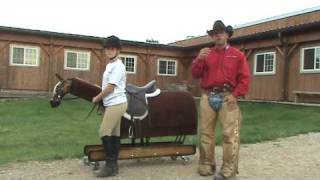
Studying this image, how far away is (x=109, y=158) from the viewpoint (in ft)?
22.3

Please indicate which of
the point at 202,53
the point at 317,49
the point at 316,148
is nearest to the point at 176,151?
the point at 202,53

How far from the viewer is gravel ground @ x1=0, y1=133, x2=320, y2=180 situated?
6.84 m

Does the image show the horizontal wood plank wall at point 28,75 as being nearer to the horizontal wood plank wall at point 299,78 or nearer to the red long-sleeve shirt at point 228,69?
the horizontal wood plank wall at point 299,78

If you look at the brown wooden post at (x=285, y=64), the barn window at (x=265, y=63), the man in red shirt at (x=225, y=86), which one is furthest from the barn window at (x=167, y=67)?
the man in red shirt at (x=225, y=86)

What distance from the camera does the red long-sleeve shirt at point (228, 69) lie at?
6.48 meters

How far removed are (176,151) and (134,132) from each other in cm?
77

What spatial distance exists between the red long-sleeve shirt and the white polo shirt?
1.08 m

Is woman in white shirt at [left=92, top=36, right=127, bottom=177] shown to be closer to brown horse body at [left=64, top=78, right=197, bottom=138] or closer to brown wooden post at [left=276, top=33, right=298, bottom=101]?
brown horse body at [left=64, top=78, right=197, bottom=138]

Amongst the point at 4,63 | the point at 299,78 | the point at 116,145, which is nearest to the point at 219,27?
the point at 116,145

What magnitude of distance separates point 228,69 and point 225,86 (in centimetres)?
23

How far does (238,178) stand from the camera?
265 inches

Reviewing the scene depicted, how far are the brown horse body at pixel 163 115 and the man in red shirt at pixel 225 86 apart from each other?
1106mm

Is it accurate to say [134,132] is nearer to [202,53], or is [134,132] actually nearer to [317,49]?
[202,53]

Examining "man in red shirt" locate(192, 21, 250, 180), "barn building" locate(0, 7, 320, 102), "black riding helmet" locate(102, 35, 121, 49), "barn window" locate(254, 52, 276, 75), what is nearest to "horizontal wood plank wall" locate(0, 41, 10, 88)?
"barn building" locate(0, 7, 320, 102)
